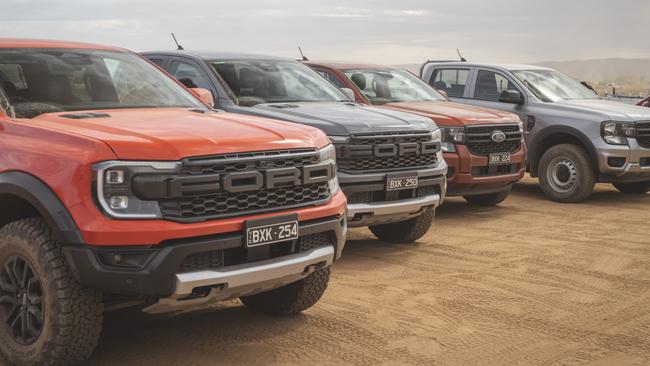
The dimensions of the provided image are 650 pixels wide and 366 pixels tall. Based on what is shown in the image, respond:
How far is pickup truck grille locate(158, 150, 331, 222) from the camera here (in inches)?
159

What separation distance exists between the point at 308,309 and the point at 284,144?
5.18ft

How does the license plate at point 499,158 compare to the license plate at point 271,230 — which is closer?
the license plate at point 271,230

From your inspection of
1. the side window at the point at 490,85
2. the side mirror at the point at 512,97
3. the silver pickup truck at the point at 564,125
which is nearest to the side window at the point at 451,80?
the silver pickup truck at the point at 564,125

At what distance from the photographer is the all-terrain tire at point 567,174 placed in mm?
10570

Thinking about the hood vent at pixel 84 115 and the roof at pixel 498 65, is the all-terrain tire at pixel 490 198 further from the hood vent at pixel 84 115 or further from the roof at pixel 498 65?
the hood vent at pixel 84 115

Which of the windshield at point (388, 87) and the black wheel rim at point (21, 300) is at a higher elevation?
the windshield at point (388, 87)

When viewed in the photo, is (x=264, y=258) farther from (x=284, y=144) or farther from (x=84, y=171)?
(x=84, y=171)

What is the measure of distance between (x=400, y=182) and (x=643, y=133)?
5.23 metres

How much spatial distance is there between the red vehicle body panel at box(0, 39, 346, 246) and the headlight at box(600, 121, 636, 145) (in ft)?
21.9

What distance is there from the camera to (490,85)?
38.2 feet

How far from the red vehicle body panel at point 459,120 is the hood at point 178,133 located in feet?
13.8

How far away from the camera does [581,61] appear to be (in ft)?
446

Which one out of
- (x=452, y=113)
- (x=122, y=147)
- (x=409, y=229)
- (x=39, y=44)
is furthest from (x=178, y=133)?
(x=452, y=113)

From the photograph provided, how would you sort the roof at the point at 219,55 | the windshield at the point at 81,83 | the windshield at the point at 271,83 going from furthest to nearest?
1. the roof at the point at 219,55
2. the windshield at the point at 271,83
3. the windshield at the point at 81,83
